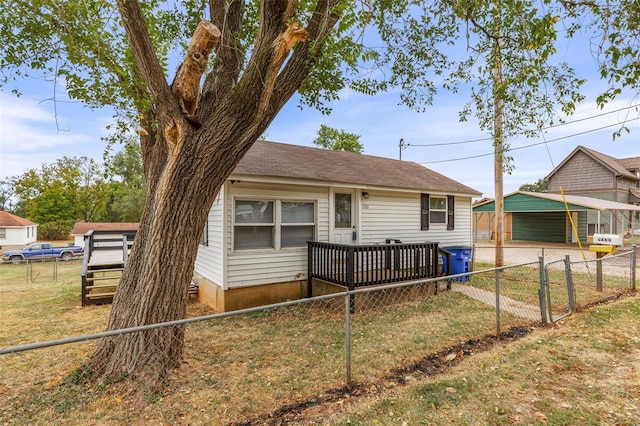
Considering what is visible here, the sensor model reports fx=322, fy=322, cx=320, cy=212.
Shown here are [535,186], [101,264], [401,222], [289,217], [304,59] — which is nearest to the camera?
[304,59]

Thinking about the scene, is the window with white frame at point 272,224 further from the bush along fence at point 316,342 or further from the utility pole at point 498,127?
the utility pole at point 498,127

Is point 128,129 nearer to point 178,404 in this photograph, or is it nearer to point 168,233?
point 168,233

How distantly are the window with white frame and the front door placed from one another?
0.66 meters

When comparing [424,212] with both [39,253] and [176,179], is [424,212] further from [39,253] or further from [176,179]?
[39,253]

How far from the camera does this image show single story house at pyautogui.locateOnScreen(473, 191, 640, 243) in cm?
1804

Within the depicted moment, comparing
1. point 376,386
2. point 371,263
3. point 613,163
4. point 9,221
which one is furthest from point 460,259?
point 9,221

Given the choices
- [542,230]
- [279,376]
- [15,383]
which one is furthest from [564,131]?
[15,383]

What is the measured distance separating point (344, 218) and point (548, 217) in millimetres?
19867

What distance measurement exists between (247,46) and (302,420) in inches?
227

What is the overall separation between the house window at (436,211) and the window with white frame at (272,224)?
13.4 ft

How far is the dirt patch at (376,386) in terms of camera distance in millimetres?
3004

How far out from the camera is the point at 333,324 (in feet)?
19.5

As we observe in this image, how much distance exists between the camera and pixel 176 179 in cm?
366

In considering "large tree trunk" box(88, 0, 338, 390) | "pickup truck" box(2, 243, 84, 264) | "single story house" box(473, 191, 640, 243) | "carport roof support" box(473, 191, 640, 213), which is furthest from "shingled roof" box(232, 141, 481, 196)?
"pickup truck" box(2, 243, 84, 264)
